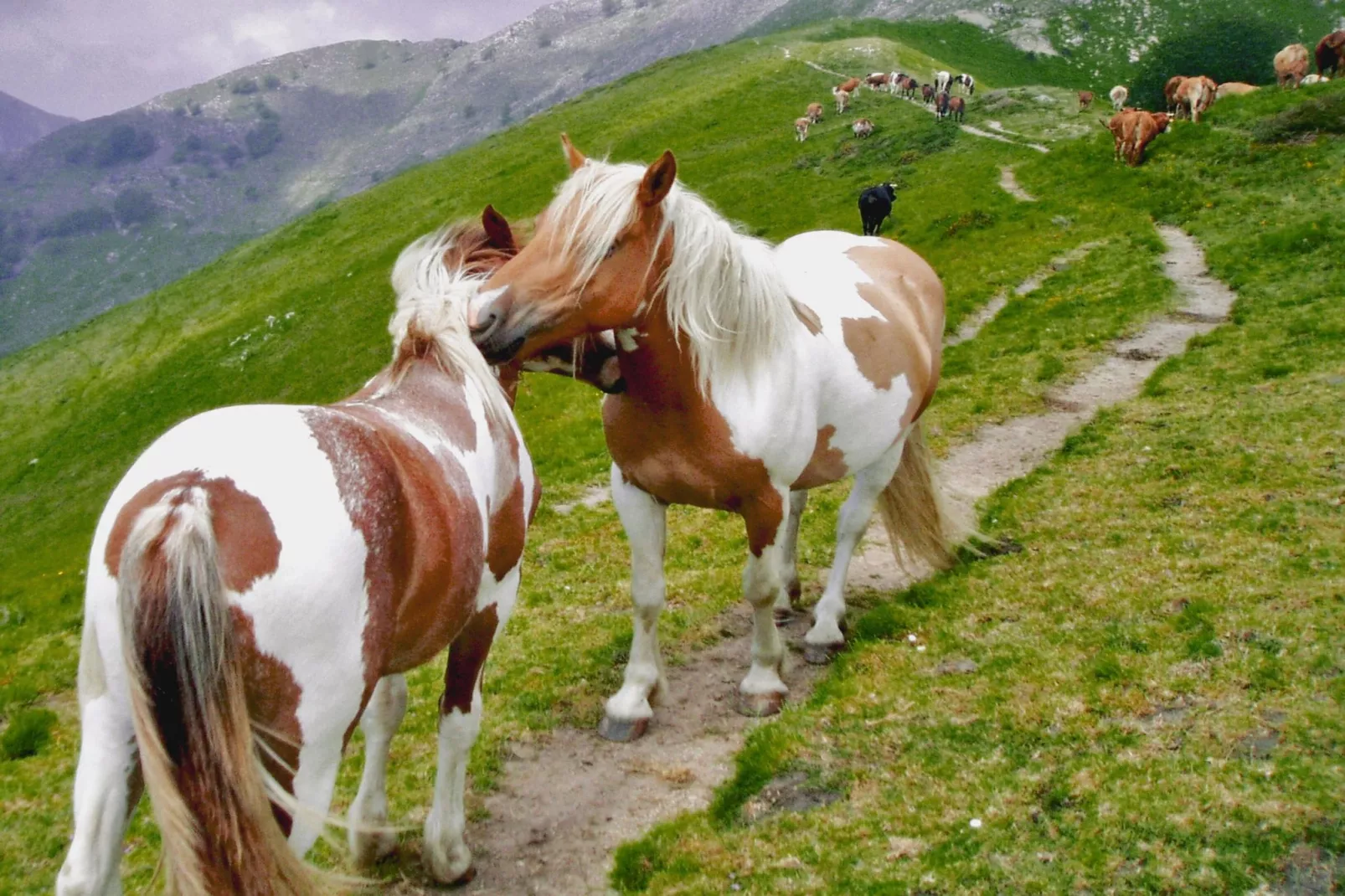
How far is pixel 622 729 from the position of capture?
19.3 ft

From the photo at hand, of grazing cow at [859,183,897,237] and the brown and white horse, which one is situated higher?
the brown and white horse

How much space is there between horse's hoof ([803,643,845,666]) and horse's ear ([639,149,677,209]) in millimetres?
3748

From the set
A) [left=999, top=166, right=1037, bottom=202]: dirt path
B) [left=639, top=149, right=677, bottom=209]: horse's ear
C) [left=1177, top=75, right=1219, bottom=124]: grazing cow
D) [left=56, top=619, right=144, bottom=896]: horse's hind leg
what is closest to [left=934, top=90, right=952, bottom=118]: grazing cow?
[left=1177, top=75, right=1219, bottom=124]: grazing cow

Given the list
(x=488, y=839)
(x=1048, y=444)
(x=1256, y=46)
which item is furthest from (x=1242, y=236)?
(x=1256, y=46)

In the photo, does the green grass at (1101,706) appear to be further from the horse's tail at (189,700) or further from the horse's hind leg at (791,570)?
the horse's tail at (189,700)

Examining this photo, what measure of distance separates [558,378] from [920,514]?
14.1 m

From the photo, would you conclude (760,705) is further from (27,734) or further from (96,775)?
(27,734)

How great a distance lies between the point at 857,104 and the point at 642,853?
154 ft

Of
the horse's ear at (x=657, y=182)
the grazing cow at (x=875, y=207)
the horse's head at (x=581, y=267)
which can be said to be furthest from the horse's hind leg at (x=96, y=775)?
the grazing cow at (x=875, y=207)

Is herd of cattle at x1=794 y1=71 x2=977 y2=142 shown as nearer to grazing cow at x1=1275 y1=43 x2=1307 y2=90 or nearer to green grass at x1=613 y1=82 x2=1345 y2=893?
grazing cow at x1=1275 y1=43 x2=1307 y2=90

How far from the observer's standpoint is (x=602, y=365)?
503 cm

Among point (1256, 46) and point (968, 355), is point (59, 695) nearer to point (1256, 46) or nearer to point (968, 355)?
point (968, 355)

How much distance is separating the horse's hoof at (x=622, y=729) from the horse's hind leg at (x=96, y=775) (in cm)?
349

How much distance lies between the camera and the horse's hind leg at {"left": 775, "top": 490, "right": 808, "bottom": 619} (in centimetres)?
762
